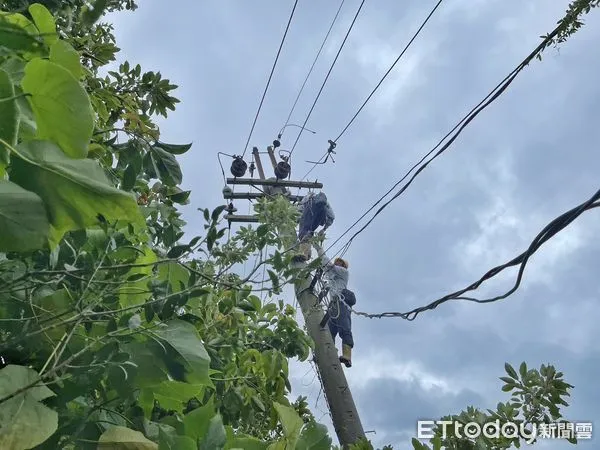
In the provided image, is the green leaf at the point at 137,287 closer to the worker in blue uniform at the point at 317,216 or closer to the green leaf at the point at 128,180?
the green leaf at the point at 128,180

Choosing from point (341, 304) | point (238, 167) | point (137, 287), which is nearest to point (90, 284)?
point (137, 287)

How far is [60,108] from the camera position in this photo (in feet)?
2.91

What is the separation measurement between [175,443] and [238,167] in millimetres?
9522

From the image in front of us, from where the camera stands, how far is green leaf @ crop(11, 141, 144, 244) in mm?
781

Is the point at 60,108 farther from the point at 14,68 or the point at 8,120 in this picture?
the point at 14,68

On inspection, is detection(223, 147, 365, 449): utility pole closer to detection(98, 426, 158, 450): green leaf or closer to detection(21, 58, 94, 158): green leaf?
detection(98, 426, 158, 450): green leaf

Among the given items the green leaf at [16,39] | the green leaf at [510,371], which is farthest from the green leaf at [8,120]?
the green leaf at [510,371]

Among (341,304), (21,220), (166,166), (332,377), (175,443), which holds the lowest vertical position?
(175,443)

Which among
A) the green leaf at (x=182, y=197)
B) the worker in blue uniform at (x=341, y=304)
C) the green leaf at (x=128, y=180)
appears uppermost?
the worker in blue uniform at (x=341, y=304)

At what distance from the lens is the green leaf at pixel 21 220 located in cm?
77

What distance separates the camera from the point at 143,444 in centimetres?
121

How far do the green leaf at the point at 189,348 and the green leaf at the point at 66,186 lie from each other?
0.60m

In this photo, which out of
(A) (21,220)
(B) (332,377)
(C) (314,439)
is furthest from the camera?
(B) (332,377)

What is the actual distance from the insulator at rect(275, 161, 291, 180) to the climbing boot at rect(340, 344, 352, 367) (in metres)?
3.00
